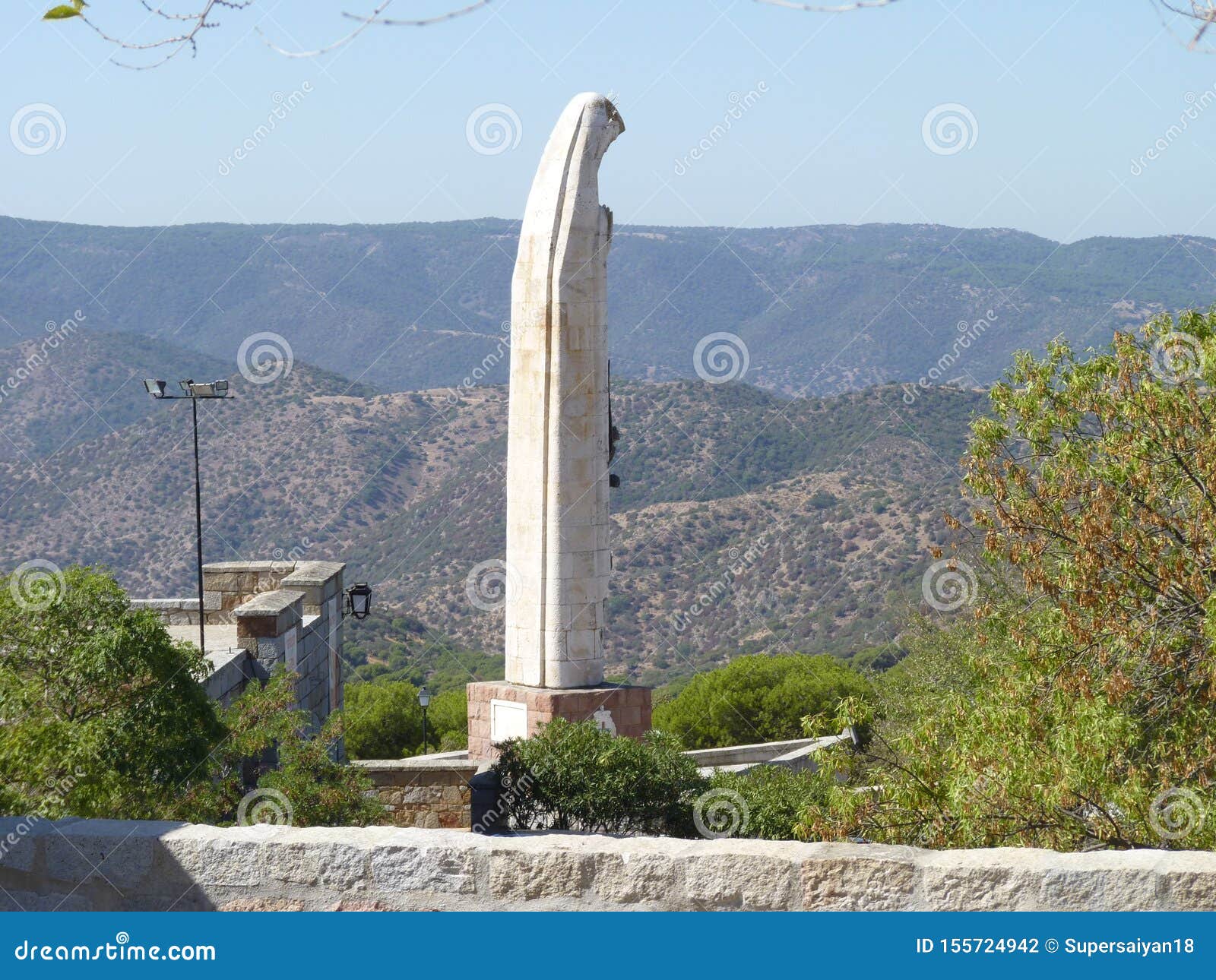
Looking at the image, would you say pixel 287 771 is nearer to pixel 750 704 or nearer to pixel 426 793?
pixel 426 793

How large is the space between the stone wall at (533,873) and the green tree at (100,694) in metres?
1.87

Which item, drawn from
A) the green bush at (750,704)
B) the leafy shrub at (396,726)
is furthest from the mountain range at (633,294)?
the green bush at (750,704)

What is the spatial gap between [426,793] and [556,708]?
1.79 meters

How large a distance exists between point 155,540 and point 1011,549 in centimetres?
4525

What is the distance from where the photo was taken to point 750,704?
2272 cm

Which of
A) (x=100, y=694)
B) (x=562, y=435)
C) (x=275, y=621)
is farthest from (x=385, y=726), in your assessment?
(x=100, y=694)

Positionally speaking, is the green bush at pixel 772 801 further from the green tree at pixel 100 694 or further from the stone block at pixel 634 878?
the stone block at pixel 634 878

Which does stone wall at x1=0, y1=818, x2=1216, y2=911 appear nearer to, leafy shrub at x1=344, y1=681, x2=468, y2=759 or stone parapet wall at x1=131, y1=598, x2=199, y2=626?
stone parapet wall at x1=131, y1=598, x2=199, y2=626

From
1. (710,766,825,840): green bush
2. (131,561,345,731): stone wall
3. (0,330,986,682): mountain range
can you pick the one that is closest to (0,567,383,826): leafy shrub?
(131,561,345,731): stone wall

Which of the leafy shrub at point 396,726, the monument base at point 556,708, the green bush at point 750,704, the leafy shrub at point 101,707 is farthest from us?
the leafy shrub at point 396,726

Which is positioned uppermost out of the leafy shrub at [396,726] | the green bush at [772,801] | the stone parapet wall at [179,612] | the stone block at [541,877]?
the stone parapet wall at [179,612]

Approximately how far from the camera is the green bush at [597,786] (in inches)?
393

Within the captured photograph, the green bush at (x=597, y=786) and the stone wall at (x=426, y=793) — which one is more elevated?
the green bush at (x=597, y=786)

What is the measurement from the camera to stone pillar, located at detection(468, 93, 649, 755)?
13.5 meters
